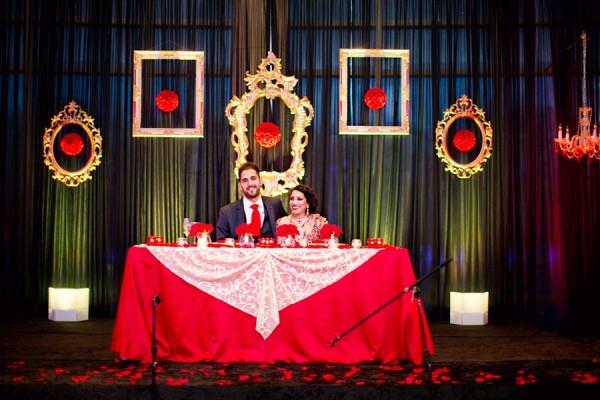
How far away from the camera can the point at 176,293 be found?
4.44m

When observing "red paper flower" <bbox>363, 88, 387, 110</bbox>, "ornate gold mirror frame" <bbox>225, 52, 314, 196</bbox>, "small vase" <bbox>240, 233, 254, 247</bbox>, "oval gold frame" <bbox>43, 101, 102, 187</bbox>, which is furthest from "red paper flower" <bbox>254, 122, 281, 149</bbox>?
"small vase" <bbox>240, 233, 254, 247</bbox>

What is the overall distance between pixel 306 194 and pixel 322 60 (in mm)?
1759

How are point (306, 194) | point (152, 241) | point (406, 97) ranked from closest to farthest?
point (152, 241) → point (306, 194) → point (406, 97)

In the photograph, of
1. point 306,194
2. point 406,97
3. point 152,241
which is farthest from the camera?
point 406,97

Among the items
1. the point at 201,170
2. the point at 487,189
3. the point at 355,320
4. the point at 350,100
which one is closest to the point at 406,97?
the point at 350,100

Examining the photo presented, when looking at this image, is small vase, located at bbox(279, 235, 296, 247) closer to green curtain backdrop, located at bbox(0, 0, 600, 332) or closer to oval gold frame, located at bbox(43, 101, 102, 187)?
green curtain backdrop, located at bbox(0, 0, 600, 332)

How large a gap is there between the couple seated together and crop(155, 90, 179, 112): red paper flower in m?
1.33

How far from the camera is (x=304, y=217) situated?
565cm

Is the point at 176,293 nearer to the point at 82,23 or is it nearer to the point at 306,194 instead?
the point at 306,194

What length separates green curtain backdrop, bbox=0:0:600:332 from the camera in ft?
21.6

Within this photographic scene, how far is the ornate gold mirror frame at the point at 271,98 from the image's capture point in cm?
647

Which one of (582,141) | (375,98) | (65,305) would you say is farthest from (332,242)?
(65,305)

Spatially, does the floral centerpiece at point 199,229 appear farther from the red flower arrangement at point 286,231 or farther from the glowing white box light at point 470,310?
the glowing white box light at point 470,310

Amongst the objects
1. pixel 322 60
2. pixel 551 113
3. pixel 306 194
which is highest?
pixel 322 60
